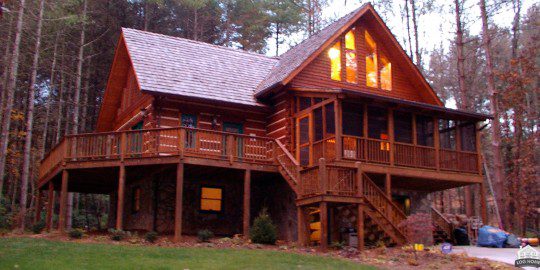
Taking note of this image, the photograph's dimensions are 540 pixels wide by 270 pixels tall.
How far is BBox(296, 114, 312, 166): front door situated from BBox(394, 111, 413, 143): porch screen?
4541mm

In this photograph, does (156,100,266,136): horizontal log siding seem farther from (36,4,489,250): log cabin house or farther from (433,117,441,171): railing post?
(433,117,441,171): railing post

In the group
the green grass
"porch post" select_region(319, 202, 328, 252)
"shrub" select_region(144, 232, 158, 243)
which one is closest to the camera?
the green grass

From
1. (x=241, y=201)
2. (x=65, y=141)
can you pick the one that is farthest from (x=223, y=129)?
(x=65, y=141)

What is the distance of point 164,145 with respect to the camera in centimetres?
2034

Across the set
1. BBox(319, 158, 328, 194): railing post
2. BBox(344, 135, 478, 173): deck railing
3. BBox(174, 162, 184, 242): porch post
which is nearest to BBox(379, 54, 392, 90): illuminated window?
BBox(344, 135, 478, 173): deck railing

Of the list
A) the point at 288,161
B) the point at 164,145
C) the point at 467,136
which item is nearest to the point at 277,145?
the point at 288,161

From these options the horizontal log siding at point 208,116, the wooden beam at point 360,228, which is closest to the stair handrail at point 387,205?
the wooden beam at point 360,228

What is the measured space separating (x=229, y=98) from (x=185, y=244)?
709 cm

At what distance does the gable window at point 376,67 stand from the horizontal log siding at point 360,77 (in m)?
0.19

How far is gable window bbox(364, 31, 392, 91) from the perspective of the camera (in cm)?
2616

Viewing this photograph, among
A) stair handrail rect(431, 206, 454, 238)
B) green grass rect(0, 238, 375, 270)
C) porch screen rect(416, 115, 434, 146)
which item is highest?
porch screen rect(416, 115, 434, 146)

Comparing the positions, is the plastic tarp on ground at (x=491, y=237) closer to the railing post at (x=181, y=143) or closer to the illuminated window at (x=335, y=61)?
the illuminated window at (x=335, y=61)

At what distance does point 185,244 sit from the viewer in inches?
730

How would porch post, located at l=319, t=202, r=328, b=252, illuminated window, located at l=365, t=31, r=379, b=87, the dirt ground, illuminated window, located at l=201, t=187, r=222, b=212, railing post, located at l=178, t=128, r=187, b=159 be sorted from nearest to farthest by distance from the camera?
1. the dirt ground
2. porch post, located at l=319, t=202, r=328, b=252
3. railing post, located at l=178, t=128, r=187, b=159
4. illuminated window, located at l=201, t=187, r=222, b=212
5. illuminated window, located at l=365, t=31, r=379, b=87
